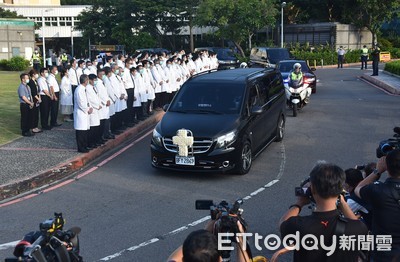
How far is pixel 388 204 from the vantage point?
409cm

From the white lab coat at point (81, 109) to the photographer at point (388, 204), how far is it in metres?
8.27

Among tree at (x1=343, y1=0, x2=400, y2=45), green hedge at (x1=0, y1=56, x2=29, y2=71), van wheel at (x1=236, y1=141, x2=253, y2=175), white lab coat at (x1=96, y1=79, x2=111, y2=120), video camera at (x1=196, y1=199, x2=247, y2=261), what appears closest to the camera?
video camera at (x1=196, y1=199, x2=247, y2=261)

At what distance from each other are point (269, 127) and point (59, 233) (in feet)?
28.8

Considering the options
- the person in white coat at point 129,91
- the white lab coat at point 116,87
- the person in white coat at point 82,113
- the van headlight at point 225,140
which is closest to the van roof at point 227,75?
the van headlight at point 225,140

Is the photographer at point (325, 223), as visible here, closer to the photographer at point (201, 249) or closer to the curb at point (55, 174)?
the photographer at point (201, 249)

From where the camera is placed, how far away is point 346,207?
3.90m

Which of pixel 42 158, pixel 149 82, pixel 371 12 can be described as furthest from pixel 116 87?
pixel 371 12

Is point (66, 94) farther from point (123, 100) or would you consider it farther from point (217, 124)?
point (217, 124)

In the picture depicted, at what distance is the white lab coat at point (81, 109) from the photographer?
11547 millimetres

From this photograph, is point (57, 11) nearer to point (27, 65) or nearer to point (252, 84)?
point (27, 65)

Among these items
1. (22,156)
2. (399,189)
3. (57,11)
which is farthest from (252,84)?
(57,11)

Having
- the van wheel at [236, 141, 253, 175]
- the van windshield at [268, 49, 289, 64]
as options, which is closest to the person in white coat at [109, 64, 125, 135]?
the van wheel at [236, 141, 253, 175]

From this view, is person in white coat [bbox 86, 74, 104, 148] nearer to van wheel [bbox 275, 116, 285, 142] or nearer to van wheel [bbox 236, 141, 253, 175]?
van wheel [bbox 236, 141, 253, 175]

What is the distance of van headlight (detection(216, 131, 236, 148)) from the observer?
958 centimetres
